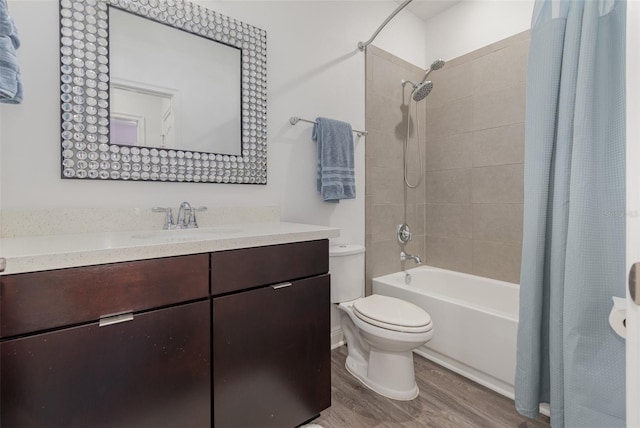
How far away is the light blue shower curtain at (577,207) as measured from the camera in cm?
97

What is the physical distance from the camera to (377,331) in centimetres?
156

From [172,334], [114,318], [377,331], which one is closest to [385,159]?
[377,331]

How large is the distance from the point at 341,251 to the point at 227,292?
90 centimetres

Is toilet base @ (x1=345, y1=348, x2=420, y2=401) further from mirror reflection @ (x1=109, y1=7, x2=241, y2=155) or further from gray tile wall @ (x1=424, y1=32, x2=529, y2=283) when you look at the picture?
mirror reflection @ (x1=109, y1=7, x2=241, y2=155)

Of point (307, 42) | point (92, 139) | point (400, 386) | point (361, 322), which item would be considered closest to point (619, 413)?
point (400, 386)

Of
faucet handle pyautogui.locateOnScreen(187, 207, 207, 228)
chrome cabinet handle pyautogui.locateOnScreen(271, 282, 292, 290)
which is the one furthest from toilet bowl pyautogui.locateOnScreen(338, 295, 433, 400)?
faucet handle pyautogui.locateOnScreen(187, 207, 207, 228)

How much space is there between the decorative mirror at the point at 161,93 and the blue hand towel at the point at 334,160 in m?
0.37

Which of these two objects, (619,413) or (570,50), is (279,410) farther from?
(570,50)

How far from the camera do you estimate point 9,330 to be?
2.43ft

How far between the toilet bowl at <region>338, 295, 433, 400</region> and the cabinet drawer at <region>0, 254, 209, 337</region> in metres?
0.94

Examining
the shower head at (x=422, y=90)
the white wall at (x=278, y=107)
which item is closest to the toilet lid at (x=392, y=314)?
the white wall at (x=278, y=107)

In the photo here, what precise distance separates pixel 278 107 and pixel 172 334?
132 centimetres

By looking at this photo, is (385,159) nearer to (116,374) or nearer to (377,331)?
(377,331)

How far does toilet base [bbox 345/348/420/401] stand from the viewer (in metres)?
1.61
